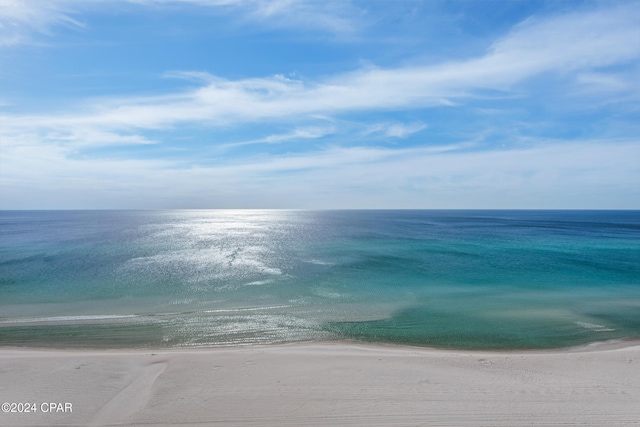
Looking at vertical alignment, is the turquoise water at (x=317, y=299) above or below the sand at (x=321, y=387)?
below

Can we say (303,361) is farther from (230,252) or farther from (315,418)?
(230,252)

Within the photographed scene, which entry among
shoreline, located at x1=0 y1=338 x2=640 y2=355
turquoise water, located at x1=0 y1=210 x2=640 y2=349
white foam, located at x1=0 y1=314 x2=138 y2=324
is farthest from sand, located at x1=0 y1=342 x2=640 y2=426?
white foam, located at x1=0 y1=314 x2=138 y2=324

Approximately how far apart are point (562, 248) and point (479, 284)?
34.4 metres

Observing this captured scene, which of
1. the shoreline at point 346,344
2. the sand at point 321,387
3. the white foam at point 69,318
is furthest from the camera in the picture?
the white foam at point 69,318

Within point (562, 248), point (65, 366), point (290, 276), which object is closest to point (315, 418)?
point (65, 366)

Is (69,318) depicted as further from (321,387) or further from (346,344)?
(321,387)

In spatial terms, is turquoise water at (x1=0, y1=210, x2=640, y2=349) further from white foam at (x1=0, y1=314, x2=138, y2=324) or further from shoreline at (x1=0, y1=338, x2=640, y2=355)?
shoreline at (x1=0, y1=338, x2=640, y2=355)

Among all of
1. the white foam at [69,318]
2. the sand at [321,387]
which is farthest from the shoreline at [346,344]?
the white foam at [69,318]

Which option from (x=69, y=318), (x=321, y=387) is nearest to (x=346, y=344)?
(x=321, y=387)

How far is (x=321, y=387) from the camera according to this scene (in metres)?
12.2

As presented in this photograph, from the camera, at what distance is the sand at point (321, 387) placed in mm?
10344

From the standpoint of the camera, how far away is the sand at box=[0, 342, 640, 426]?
407 inches

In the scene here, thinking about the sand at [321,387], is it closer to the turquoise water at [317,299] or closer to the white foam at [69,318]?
the turquoise water at [317,299]

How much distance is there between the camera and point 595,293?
2841cm
